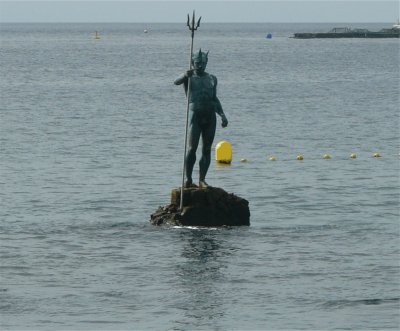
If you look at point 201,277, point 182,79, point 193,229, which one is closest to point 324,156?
point 193,229

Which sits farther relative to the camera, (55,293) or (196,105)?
(196,105)

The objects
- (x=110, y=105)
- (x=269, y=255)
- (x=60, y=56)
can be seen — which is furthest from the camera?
(x=60, y=56)

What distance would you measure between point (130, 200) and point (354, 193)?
645 centimetres

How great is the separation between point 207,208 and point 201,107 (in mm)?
2282

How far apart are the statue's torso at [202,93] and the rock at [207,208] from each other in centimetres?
186

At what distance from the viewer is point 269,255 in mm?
28344

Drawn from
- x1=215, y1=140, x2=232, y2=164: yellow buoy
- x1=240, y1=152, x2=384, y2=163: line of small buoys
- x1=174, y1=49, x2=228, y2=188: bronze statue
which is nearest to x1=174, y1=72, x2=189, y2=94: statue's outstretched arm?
x1=174, y1=49, x2=228, y2=188: bronze statue

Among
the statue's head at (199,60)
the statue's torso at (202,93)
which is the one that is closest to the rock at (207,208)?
the statue's torso at (202,93)

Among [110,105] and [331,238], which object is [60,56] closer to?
[110,105]

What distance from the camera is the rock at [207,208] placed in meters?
30.7

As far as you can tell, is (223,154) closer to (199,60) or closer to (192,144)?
(192,144)

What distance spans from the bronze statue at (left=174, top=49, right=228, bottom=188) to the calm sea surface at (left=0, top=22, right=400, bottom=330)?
1.70 m

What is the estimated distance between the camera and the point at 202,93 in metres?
30.8

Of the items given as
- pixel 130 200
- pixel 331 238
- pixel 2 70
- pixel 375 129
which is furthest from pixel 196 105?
pixel 2 70
